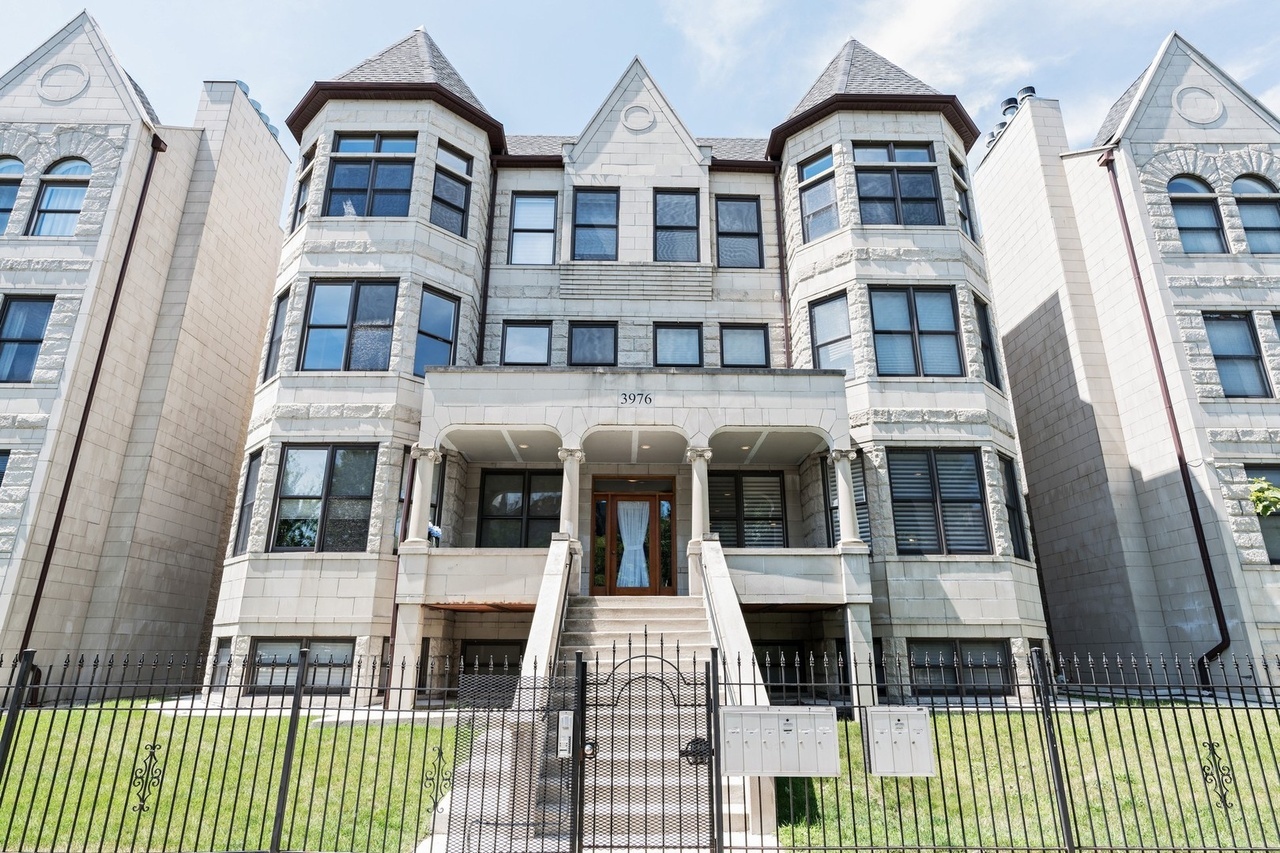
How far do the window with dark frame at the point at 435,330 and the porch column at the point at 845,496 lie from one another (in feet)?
27.3

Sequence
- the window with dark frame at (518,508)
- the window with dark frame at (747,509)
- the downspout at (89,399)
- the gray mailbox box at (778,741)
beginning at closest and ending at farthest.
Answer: the gray mailbox box at (778,741), the downspout at (89,399), the window with dark frame at (518,508), the window with dark frame at (747,509)

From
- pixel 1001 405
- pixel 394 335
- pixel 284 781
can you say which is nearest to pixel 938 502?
pixel 1001 405

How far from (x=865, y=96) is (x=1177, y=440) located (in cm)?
1003

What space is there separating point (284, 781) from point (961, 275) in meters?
15.4

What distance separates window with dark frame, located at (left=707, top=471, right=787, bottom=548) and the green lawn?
326 inches

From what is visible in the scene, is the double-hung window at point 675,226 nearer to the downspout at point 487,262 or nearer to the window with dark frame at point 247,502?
the downspout at point 487,262

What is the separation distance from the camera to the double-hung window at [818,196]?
17312mm

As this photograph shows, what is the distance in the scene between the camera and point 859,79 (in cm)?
1822

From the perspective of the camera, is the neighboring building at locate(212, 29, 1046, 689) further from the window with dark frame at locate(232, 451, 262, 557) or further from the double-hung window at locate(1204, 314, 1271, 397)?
the double-hung window at locate(1204, 314, 1271, 397)

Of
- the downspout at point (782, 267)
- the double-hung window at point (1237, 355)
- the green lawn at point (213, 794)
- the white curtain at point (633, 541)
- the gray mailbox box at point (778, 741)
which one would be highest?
the downspout at point (782, 267)

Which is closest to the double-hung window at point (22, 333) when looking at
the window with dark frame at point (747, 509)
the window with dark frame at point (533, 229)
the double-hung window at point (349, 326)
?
the double-hung window at point (349, 326)

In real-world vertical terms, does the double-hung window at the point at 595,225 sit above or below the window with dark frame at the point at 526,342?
above

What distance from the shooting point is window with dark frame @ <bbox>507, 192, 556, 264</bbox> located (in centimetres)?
1855

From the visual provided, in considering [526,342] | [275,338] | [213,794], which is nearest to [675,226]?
[526,342]
